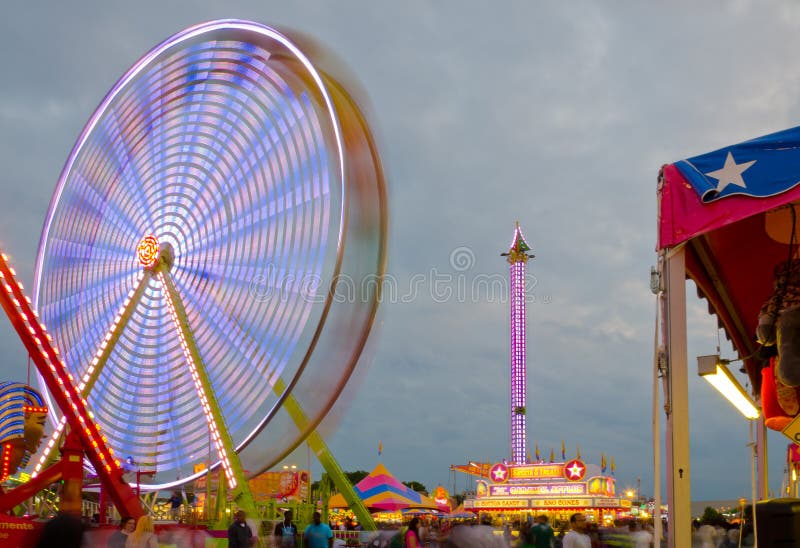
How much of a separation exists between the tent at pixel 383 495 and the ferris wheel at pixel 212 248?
15318 millimetres

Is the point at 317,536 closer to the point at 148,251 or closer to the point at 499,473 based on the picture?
the point at 148,251

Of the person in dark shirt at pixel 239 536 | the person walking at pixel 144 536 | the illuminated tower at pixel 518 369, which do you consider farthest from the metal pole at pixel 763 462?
the illuminated tower at pixel 518 369

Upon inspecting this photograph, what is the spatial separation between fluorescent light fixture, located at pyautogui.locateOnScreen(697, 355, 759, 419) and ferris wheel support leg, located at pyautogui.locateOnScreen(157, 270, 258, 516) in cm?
768

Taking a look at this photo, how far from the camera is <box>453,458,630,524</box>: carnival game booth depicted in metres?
35.1

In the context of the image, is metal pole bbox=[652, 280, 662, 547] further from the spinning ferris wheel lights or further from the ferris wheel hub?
the spinning ferris wheel lights

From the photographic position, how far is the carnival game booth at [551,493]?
3509cm

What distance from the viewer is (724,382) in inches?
208

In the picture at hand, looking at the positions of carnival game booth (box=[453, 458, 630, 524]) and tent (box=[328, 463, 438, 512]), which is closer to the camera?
tent (box=[328, 463, 438, 512])

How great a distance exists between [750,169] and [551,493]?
112 ft

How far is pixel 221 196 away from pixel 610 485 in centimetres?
2692

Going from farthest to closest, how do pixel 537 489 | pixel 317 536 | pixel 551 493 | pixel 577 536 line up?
1. pixel 537 489
2. pixel 551 493
3. pixel 317 536
4. pixel 577 536

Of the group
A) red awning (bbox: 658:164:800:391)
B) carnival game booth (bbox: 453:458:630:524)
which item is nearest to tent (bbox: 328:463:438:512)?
carnival game booth (bbox: 453:458:630:524)

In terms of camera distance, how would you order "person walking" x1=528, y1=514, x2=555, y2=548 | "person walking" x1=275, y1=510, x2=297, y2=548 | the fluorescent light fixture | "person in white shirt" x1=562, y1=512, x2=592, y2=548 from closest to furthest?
the fluorescent light fixture
"person in white shirt" x1=562, y1=512, x2=592, y2=548
"person walking" x1=528, y1=514, x2=555, y2=548
"person walking" x1=275, y1=510, x2=297, y2=548

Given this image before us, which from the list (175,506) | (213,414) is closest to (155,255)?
(213,414)
